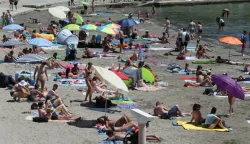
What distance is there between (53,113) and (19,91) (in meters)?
2.79

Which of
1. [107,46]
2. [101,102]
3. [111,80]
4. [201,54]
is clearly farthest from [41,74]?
[201,54]

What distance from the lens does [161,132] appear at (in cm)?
1653

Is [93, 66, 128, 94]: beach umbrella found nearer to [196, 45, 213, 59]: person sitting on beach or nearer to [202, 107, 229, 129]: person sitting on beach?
[202, 107, 229, 129]: person sitting on beach

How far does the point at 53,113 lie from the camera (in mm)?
17453

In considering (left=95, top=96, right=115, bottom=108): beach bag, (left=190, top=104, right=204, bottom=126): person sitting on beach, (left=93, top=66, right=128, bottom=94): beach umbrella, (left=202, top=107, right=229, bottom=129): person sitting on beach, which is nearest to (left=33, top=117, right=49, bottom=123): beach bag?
(left=93, top=66, right=128, bottom=94): beach umbrella

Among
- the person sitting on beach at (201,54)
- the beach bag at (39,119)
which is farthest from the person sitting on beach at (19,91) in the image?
the person sitting on beach at (201,54)

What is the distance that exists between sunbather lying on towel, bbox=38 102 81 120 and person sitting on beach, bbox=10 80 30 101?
2.36 m

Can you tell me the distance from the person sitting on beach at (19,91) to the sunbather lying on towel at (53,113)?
2362mm

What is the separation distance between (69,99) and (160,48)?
48.2ft

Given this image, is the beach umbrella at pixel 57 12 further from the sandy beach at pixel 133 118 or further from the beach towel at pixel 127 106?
the beach towel at pixel 127 106

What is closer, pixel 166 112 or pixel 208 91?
pixel 166 112

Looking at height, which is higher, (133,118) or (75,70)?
(75,70)

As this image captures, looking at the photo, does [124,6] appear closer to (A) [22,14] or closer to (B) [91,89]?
(A) [22,14]

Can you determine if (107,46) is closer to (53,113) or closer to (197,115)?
(53,113)
